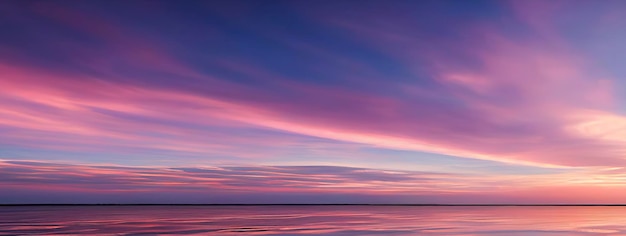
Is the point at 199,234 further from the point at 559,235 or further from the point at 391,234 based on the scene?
the point at 559,235

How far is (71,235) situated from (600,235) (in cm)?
3599

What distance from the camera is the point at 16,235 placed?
3612cm

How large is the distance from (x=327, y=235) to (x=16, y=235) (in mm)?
19985

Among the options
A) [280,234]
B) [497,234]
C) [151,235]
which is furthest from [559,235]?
[151,235]

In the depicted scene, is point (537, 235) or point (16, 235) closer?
point (16, 235)

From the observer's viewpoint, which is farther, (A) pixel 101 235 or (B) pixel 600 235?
(B) pixel 600 235

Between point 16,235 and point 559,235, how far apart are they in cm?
3656

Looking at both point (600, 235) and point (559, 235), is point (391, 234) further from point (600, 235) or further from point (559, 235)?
point (600, 235)

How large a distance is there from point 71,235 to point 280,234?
44.1 ft

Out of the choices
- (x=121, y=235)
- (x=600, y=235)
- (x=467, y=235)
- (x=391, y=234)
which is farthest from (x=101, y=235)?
(x=600, y=235)

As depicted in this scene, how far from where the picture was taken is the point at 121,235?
120 ft

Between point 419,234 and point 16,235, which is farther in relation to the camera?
point 419,234

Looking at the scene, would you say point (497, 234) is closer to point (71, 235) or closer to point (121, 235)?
point (121, 235)

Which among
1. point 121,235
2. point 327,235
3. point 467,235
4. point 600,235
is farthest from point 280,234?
point 600,235
